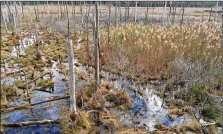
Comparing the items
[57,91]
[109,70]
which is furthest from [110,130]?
[109,70]

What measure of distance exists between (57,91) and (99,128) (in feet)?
14.8

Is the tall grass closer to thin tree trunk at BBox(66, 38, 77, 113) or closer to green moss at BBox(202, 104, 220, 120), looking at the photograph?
green moss at BBox(202, 104, 220, 120)

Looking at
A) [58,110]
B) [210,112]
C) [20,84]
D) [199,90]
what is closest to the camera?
[58,110]

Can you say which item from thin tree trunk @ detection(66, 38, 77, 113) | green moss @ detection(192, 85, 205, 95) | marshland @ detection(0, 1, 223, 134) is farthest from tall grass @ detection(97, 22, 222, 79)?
thin tree trunk @ detection(66, 38, 77, 113)

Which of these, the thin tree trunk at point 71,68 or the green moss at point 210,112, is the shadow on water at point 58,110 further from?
the thin tree trunk at point 71,68

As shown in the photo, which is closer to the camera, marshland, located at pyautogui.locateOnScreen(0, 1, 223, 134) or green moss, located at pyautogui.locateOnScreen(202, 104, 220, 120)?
marshland, located at pyautogui.locateOnScreen(0, 1, 223, 134)

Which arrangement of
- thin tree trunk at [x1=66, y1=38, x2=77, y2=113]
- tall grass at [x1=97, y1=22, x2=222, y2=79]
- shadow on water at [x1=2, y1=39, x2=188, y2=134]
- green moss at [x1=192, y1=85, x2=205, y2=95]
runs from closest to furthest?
thin tree trunk at [x1=66, y1=38, x2=77, y2=113] < shadow on water at [x1=2, y1=39, x2=188, y2=134] < green moss at [x1=192, y1=85, x2=205, y2=95] < tall grass at [x1=97, y1=22, x2=222, y2=79]

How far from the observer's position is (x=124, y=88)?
14391mm

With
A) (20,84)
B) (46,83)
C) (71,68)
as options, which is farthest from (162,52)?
(20,84)

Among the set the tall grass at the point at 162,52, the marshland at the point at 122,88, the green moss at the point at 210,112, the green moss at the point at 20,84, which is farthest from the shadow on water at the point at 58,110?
the tall grass at the point at 162,52

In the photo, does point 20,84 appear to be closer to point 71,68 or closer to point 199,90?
point 71,68

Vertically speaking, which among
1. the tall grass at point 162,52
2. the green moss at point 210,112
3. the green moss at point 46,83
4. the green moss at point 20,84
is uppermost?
the tall grass at point 162,52

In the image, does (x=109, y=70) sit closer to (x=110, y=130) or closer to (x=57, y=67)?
(x=57, y=67)

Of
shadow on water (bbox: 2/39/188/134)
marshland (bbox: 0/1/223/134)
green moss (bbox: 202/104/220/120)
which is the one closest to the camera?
shadow on water (bbox: 2/39/188/134)
